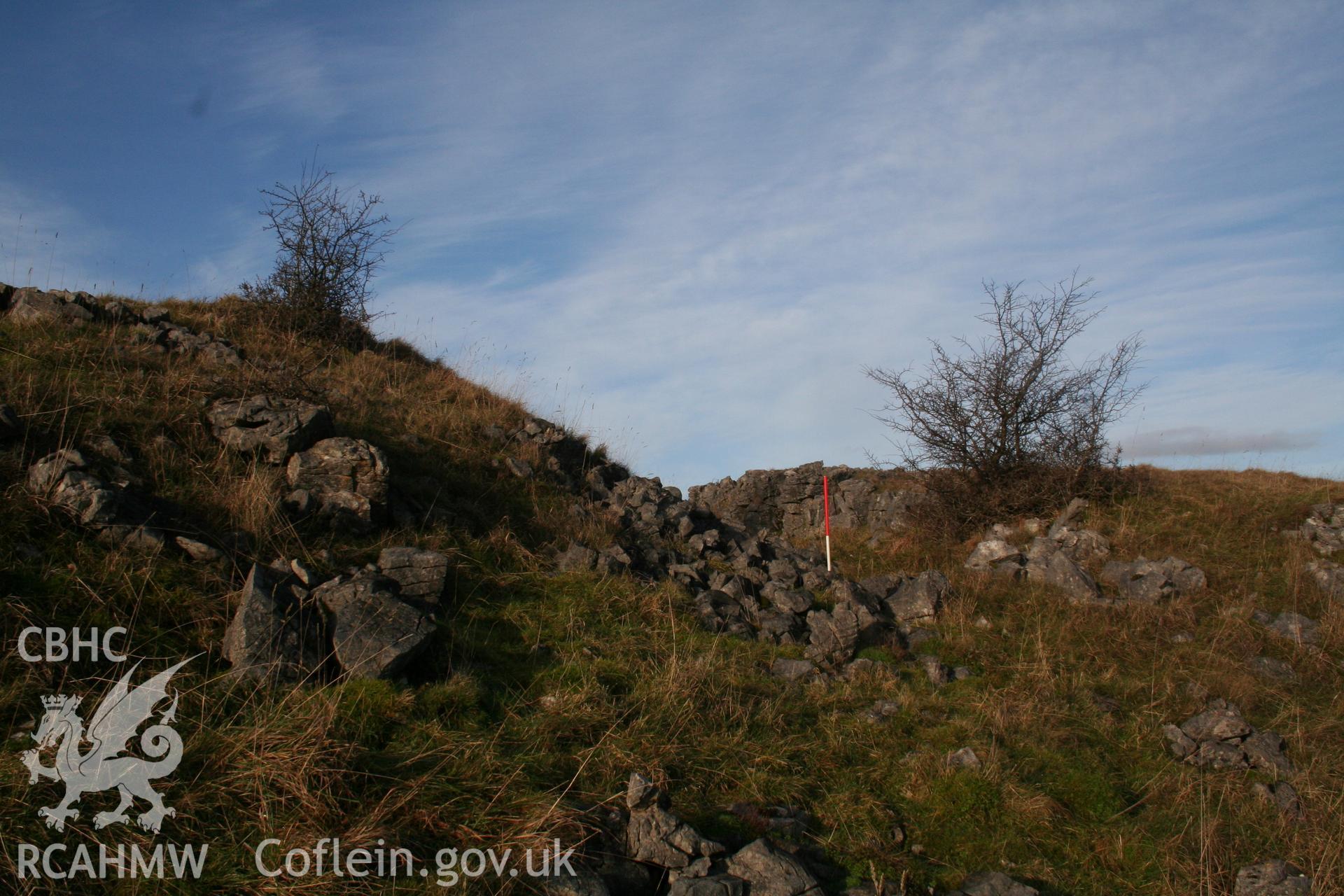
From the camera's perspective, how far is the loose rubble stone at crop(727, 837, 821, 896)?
385cm

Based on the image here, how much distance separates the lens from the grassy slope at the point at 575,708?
3.95 meters

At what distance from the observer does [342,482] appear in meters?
7.19

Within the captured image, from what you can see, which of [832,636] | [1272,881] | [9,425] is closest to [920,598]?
[832,636]

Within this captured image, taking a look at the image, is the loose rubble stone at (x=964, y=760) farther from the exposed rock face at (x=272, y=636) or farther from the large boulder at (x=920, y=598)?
the exposed rock face at (x=272, y=636)

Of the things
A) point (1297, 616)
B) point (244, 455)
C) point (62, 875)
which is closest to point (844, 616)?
point (1297, 616)

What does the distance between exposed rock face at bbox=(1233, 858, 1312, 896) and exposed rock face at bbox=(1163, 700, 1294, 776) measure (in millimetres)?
1669

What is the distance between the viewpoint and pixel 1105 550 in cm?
1058

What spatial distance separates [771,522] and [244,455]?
32.1 feet

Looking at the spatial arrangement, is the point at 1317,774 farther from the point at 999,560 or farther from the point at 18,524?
the point at 18,524

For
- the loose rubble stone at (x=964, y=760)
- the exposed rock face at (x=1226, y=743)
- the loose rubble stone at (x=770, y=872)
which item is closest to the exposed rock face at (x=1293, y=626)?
the exposed rock face at (x=1226, y=743)

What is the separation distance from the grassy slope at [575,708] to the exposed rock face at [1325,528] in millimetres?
1547

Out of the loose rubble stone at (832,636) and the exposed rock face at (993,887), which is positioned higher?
the loose rubble stone at (832,636)

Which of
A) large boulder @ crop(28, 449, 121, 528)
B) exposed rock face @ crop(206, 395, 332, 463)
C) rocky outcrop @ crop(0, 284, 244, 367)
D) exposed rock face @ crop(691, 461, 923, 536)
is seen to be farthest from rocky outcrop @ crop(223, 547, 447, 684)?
exposed rock face @ crop(691, 461, 923, 536)

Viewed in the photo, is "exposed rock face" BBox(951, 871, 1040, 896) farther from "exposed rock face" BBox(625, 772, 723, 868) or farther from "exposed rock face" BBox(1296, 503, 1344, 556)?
"exposed rock face" BBox(1296, 503, 1344, 556)
